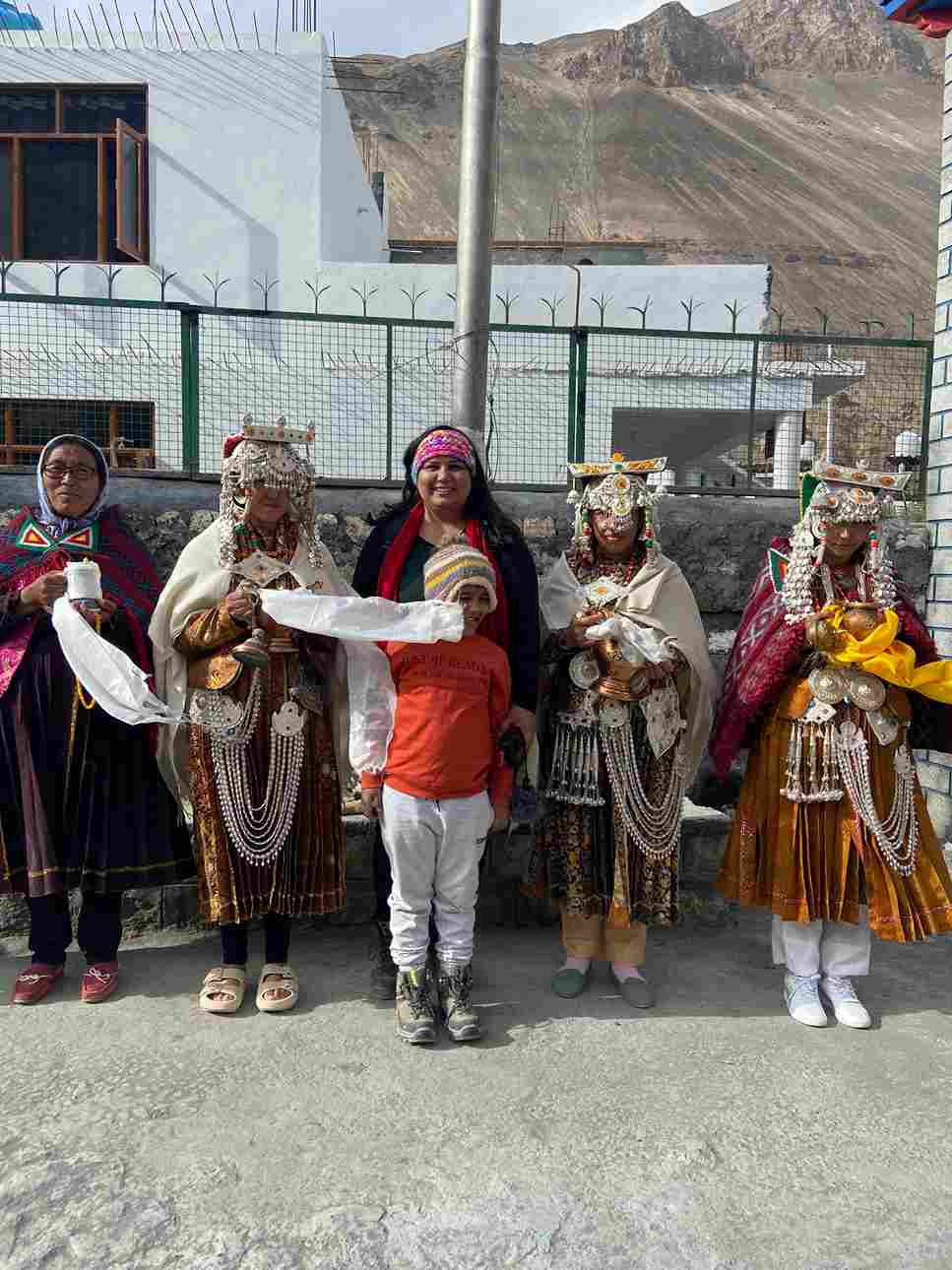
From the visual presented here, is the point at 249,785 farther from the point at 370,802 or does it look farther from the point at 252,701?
the point at 370,802

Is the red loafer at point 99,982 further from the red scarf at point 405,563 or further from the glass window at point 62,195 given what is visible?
the glass window at point 62,195

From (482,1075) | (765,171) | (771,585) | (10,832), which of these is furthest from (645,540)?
(765,171)

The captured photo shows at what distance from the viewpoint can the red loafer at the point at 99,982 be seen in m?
3.39

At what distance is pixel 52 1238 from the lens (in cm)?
223

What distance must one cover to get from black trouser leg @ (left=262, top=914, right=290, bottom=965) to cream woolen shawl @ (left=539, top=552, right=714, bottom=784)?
1415 millimetres

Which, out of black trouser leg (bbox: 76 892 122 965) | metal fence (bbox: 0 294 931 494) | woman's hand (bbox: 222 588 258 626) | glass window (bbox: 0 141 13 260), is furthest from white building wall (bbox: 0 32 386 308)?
black trouser leg (bbox: 76 892 122 965)

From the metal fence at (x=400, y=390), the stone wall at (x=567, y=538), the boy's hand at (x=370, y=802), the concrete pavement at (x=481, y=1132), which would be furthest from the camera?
the metal fence at (x=400, y=390)

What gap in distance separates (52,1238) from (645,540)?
2654mm

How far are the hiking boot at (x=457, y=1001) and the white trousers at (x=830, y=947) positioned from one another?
115 cm

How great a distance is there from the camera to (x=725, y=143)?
101438 mm

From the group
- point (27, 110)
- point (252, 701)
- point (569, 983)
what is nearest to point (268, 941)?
point (252, 701)

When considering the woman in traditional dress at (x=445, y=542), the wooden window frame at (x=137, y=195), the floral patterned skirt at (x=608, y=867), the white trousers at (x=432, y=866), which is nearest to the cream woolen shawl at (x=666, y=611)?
the woman in traditional dress at (x=445, y=542)

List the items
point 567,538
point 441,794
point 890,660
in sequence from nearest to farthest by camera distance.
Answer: point 441,794
point 890,660
point 567,538

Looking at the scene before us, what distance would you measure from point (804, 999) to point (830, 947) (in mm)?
204
